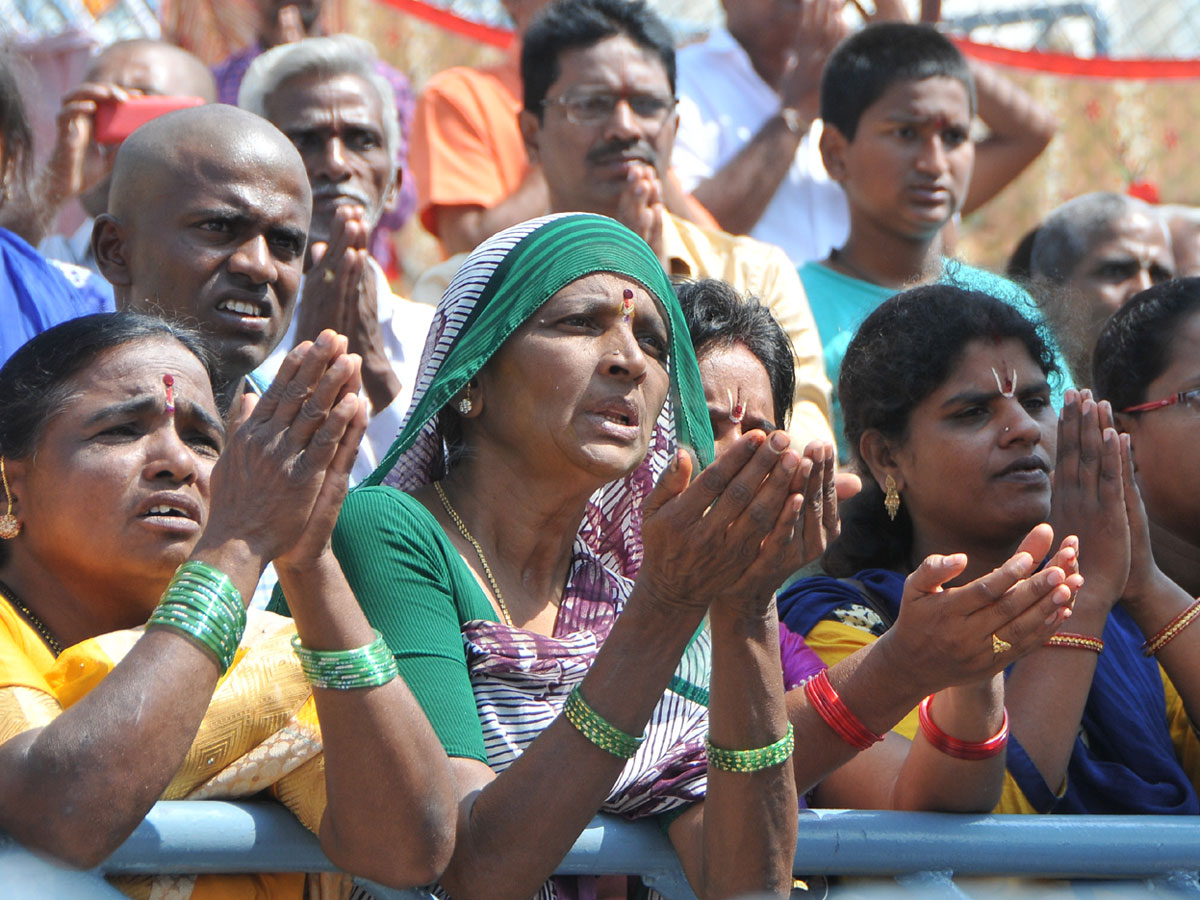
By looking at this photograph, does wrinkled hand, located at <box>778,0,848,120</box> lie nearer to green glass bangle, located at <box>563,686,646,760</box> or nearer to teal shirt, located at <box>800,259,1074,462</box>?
teal shirt, located at <box>800,259,1074,462</box>

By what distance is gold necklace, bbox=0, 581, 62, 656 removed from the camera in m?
2.60

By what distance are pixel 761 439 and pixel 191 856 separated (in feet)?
3.46

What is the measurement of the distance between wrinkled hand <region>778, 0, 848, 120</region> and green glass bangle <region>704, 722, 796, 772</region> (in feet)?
12.5

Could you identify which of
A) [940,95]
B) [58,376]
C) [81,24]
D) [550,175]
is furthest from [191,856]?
[81,24]

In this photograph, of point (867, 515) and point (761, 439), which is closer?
point (761, 439)

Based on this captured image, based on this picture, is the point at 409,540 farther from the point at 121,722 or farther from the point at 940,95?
the point at 940,95

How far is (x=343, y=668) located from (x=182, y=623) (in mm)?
252

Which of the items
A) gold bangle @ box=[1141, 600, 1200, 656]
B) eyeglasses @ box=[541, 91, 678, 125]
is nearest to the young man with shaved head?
eyeglasses @ box=[541, 91, 678, 125]

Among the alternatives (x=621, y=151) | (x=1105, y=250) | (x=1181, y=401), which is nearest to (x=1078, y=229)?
(x=1105, y=250)

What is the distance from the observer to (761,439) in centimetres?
239

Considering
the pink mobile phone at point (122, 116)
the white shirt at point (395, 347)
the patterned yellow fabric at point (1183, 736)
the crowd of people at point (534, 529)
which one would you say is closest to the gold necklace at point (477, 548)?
the crowd of people at point (534, 529)

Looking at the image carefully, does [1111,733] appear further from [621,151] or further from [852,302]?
[621,151]

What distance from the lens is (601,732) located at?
247cm

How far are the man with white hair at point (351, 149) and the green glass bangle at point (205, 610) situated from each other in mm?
2054
